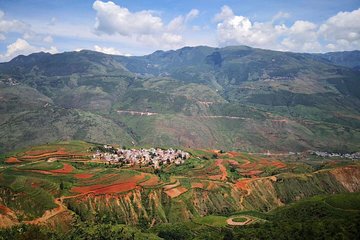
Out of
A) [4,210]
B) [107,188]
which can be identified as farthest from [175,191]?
[4,210]

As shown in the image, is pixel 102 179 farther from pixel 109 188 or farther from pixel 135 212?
pixel 135 212

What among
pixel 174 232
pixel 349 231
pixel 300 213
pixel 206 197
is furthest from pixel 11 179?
pixel 349 231

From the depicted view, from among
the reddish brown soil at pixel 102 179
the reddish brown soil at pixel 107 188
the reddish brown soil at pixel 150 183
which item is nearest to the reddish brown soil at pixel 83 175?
the reddish brown soil at pixel 102 179

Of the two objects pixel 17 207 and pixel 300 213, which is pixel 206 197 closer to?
pixel 300 213

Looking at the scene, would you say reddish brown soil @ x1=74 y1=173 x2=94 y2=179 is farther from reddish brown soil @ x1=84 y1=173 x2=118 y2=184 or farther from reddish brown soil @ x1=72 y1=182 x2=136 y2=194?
reddish brown soil @ x1=72 y1=182 x2=136 y2=194

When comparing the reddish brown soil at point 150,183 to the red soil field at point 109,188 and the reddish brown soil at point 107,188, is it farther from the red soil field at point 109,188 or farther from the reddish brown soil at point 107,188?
the reddish brown soil at point 107,188

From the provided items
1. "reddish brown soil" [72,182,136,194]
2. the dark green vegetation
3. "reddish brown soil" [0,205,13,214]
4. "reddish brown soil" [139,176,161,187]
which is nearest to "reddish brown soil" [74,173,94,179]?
the dark green vegetation

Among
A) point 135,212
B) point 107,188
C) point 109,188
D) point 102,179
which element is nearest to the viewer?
point 135,212

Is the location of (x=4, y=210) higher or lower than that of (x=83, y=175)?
lower
